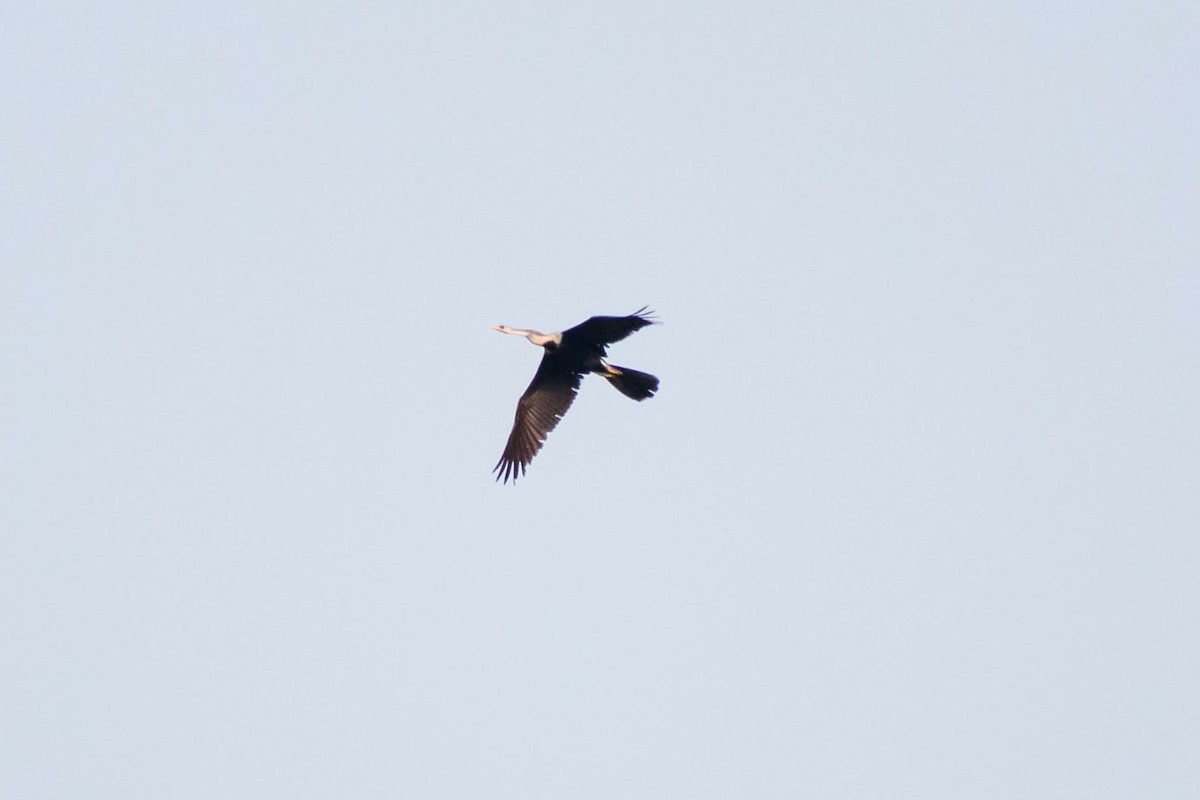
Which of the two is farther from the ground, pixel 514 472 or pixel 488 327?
pixel 488 327

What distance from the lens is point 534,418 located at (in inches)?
888

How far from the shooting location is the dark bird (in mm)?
20906

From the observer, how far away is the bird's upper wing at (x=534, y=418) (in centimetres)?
2236

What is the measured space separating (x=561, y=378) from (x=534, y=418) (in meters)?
0.65

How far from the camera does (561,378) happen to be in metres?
22.3

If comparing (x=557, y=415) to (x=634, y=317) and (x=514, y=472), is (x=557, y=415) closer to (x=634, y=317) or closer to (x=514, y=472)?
(x=514, y=472)

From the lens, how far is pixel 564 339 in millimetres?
21375

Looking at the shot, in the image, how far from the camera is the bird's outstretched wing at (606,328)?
20.3 metres

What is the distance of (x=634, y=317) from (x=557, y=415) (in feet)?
8.77

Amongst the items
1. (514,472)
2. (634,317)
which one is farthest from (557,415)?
(634,317)

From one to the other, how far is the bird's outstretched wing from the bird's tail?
405 millimetres

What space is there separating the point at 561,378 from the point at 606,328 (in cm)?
167

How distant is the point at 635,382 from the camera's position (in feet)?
70.3

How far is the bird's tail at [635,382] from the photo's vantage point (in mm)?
21391
